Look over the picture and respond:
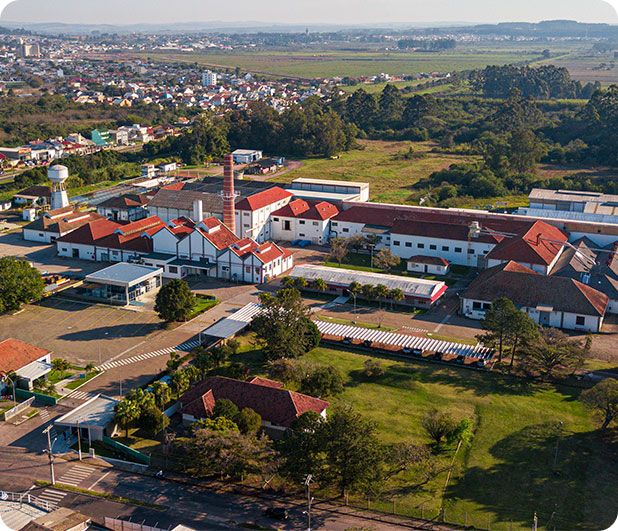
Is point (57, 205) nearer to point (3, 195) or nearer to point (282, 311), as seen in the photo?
point (3, 195)

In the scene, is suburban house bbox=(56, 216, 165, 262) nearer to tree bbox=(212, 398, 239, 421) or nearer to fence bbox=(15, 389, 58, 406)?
fence bbox=(15, 389, 58, 406)

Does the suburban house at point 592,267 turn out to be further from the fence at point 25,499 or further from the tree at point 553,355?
the fence at point 25,499

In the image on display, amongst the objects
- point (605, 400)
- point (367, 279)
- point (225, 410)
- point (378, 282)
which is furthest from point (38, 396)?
point (605, 400)

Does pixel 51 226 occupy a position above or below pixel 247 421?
above

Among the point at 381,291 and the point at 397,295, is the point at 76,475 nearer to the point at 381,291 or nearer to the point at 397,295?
the point at 381,291

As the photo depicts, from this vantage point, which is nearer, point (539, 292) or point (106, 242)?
point (539, 292)

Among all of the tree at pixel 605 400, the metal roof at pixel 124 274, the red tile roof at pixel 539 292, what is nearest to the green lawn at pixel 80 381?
the metal roof at pixel 124 274

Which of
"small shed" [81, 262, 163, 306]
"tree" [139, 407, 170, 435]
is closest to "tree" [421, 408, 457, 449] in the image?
"tree" [139, 407, 170, 435]
